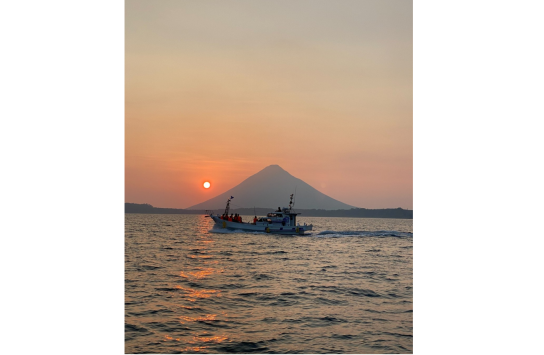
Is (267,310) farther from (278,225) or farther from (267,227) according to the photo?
(267,227)

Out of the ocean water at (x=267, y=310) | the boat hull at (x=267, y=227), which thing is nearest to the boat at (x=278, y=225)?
the boat hull at (x=267, y=227)

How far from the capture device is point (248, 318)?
788 cm

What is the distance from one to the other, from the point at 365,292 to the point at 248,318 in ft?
14.5

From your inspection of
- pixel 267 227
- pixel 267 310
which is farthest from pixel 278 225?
pixel 267 310

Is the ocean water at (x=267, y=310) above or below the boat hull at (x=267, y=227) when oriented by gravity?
above

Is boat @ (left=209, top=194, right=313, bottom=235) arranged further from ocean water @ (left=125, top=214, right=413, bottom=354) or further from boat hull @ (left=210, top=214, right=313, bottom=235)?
ocean water @ (left=125, top=214, right=413, bottom=354)

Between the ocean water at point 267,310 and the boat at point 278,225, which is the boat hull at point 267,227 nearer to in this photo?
the boat at point 278,225

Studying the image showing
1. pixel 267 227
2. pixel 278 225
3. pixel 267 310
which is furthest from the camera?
pixel 267 227

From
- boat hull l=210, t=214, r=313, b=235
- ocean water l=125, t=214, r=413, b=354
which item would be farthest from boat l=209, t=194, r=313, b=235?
ocean water l=125, t=214, r=413, b=354

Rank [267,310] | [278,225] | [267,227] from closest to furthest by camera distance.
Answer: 1. [267,310]
2. [278,225]
3. [267,227]

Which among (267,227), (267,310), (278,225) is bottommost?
(267,227)

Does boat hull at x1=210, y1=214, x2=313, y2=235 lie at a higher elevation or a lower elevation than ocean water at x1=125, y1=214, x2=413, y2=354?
lower
